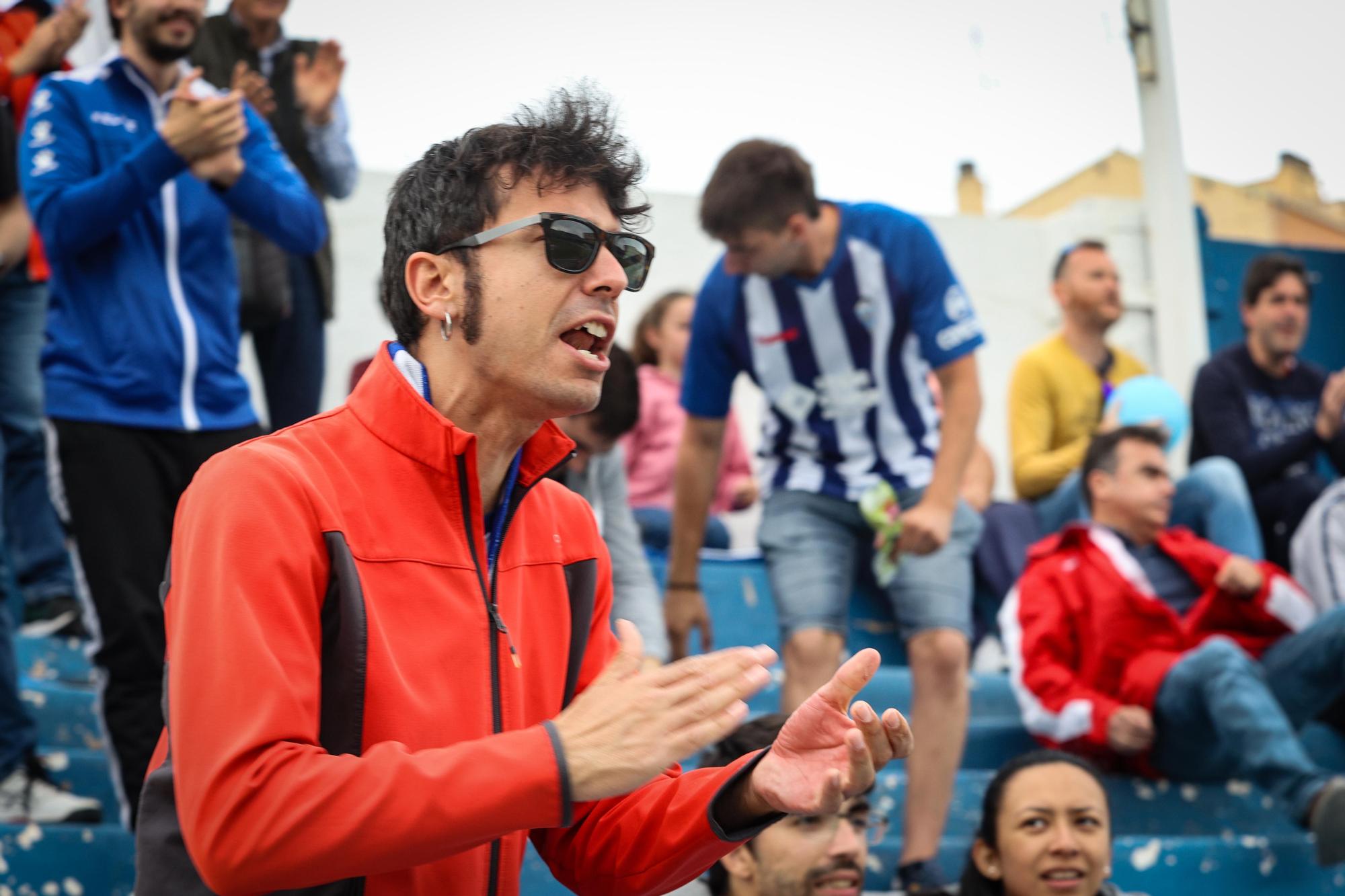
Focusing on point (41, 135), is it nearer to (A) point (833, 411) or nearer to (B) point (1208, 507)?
(A) point (833, 411)

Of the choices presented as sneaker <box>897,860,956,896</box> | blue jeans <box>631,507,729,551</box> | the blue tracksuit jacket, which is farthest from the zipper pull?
blue jeans <box>631,507,729,551</box>

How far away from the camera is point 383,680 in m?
1.82

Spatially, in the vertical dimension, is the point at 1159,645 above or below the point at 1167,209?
below

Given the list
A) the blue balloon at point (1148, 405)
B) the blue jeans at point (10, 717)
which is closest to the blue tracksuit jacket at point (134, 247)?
the blue jeans at point (10, 717)

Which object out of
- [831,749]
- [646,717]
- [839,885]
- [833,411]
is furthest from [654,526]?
[646,717]

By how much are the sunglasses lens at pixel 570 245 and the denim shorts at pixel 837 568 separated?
2075mm

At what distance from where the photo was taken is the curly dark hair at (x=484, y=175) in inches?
80.7

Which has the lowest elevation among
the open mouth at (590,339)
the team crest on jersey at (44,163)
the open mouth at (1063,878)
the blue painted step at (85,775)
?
the open mouth at (1063,878)

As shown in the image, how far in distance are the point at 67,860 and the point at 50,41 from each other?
2.41m

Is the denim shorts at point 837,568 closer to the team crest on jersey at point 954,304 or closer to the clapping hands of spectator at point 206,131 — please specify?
the team crest on jersey at point 954,304

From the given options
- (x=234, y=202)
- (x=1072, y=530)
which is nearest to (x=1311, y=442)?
(x=1072, y=530)

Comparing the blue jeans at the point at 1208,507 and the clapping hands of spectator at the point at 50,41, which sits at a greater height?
the clapping hands of spectator at the point at 50,41

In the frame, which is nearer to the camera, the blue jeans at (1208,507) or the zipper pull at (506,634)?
the zipper pull at (506,634)

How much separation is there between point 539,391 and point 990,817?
6.55 ft
